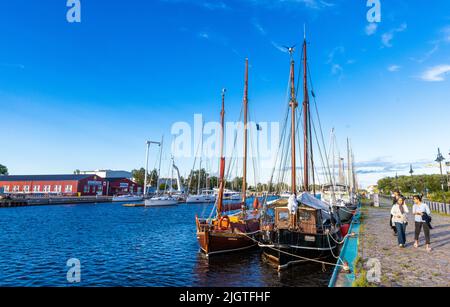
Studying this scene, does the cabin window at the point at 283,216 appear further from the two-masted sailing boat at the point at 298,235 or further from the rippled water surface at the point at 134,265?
the rippled water surface at the point at 134,265

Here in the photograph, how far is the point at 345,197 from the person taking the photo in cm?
4353

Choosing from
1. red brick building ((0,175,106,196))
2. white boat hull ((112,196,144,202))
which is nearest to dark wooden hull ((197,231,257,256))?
white boat hull ((112,196,144,202))

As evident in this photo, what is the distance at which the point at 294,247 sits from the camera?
1505cm

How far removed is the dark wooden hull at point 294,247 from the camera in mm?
14969

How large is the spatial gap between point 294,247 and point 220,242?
5.87 m

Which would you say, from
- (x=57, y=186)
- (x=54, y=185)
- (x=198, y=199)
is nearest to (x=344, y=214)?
(x=198, y=199)

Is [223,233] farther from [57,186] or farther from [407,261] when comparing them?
[57,186]

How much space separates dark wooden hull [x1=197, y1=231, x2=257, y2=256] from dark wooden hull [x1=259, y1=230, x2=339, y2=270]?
13.5ft

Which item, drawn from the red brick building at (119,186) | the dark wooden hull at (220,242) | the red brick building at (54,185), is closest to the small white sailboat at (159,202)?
the red brick building at (54,185)

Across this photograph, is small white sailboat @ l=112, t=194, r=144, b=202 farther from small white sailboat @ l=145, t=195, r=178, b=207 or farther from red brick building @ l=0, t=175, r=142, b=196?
small white sailboat @ l=145, t=195, r=178, b=207

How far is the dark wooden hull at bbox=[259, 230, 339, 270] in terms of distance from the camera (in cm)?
1497
